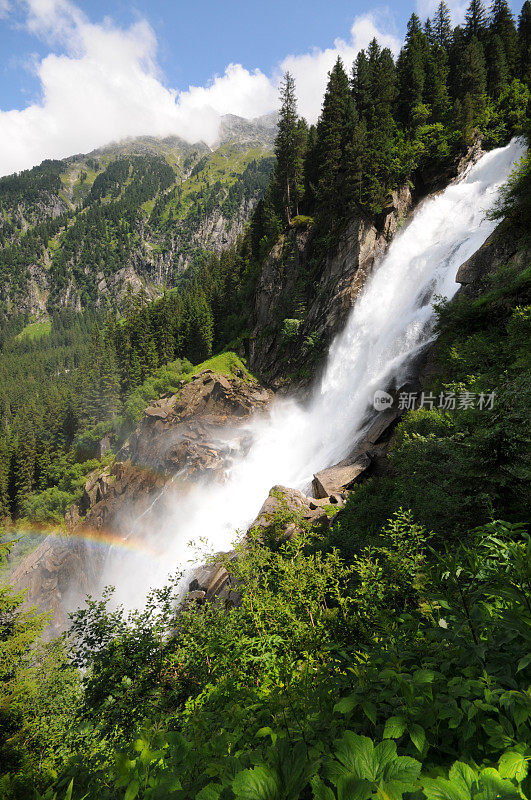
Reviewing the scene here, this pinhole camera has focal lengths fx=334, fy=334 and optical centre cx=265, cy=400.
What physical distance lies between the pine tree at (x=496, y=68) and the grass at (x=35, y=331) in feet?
661

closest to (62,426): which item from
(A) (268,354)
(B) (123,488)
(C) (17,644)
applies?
(B) (123,488)

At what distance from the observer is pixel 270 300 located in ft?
138

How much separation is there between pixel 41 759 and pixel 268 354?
36.3 m

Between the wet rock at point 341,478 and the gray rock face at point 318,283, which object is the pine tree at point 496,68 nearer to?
the gray rock face at point 318,283

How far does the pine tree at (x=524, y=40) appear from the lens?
34.4 metres

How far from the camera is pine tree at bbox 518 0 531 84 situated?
34.4 metres

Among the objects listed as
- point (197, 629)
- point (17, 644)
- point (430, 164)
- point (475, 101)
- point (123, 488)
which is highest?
point (475, 101)

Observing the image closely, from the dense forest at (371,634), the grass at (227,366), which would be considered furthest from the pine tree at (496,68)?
the grass at (227,366)

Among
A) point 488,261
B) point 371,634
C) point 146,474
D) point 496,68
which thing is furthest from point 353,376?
point 496,68

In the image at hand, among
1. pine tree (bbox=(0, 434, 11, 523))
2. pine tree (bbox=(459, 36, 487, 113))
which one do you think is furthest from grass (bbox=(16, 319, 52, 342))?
pine tree (bbox=(459, 36, 487, 113))

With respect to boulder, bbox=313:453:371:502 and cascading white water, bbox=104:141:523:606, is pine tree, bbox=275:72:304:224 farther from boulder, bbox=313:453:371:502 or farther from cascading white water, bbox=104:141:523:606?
boulder, bbox=313:453:371:502

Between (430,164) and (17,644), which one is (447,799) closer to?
(17,644)

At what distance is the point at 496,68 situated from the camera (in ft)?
111

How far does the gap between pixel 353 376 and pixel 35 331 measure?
217 metres
